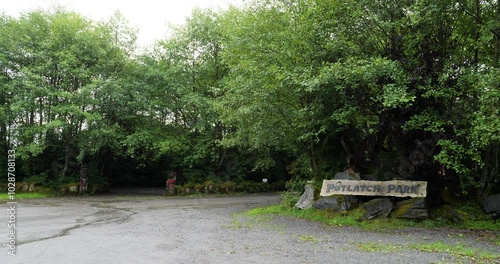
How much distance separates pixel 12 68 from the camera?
1875 centimetres

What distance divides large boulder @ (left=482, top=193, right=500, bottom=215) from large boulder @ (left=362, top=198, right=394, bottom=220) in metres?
2.44

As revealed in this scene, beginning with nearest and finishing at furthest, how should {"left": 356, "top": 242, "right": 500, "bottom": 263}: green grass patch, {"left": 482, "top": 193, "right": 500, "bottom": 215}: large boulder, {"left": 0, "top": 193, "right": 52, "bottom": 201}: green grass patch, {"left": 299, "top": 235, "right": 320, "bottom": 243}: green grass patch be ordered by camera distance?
{"left": 356, "top": 242, "right": 500, "bottom": 263}: green grass patch → {"left": 299, "top": 235, "right": 320, "bottom": 243}: green grass patch → {"left": 482, "top": 193, "right": 500, "bottom": 215}: large boulder → {"left": 0, "top": 193, "right": 52, "bottom": 201}: green grass patch

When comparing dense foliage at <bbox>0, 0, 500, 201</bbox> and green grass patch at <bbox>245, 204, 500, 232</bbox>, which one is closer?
dense foliage at <bbox>0, 0, 500, 201</bbox>

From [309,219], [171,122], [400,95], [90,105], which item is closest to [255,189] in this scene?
[171,122]

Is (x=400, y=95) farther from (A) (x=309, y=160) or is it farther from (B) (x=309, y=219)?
(A) (x=309, y=160)

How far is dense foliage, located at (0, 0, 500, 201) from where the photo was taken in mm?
8977

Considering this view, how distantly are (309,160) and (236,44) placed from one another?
5208 mm

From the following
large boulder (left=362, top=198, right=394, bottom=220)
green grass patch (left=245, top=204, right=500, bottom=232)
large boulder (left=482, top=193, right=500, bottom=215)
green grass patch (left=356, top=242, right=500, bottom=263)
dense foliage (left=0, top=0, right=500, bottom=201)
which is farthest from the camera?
large boulder (left=362, top=198, right=394, bottom=220)

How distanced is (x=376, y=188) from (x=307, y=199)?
8.12ft

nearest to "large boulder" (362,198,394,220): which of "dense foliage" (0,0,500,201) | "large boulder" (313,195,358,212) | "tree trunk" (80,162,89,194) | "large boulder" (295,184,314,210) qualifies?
"large boulder" (313,195,358,212)

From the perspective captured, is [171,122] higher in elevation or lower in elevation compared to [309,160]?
higher

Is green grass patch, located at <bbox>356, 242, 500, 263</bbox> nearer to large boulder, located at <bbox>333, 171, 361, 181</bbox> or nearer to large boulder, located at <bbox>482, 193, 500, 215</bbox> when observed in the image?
large boulder, located at <bbox>482, 193, 500, 215</bbox>

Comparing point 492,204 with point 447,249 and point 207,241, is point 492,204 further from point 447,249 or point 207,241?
point 207,241

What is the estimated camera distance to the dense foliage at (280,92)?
8.98 metres
